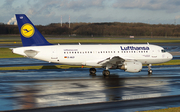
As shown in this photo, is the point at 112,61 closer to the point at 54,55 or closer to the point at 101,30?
the point at 54,55

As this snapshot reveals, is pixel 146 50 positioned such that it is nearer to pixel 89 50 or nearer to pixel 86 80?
pixel 89 50

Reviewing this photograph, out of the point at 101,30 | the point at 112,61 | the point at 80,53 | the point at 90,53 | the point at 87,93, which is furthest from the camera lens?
the point at 101,30

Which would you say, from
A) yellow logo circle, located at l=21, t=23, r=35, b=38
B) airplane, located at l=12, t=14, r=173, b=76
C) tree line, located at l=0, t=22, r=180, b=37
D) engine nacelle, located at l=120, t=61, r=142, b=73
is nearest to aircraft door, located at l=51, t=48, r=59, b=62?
airplane, located at l=12, t=14, r=173, b=76

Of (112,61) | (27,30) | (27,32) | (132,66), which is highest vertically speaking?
(27,30)

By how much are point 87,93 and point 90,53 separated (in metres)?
12.2

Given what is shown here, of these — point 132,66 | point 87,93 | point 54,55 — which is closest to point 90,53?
point 54,55

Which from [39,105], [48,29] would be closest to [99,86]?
[39,105]

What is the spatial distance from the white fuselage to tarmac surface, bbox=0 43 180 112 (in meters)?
3.18

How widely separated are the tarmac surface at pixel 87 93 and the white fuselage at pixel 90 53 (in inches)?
125

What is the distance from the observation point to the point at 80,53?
33.7 meters

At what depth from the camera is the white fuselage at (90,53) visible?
3284 centimetres

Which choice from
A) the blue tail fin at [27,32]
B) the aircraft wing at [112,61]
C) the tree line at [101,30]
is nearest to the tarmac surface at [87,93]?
the aircraft wing at [112,61]

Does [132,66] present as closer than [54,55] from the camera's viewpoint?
Yes

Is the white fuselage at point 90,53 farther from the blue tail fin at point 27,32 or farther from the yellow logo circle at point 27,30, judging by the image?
the yellow logo circle at point 27,30
